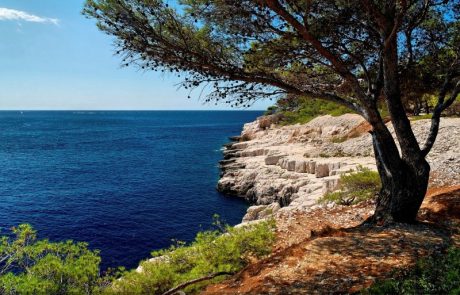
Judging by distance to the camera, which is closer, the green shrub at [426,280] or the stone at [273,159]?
the green shrub at [426,280]

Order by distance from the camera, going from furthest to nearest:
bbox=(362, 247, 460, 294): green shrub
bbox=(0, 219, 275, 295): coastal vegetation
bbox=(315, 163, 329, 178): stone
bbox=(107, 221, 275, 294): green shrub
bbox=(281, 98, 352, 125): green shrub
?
1. bbox=(281, 98, 352, 125): green shrub
2. bbox=(315, 163, 329, 178): stone
3. bbox=(107, 221, 275, 294): green shrub
4. bbox=(0, 219, 275, 295): coastal vegetation
5. bbox=(362, 247, 460, 294): green shrub

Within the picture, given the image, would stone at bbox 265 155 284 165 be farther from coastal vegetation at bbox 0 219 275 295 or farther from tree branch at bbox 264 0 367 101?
tree branch at bbox 264 0 367 101

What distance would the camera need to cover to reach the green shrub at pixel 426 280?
550 centimetres

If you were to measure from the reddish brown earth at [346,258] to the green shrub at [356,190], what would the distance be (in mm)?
3737

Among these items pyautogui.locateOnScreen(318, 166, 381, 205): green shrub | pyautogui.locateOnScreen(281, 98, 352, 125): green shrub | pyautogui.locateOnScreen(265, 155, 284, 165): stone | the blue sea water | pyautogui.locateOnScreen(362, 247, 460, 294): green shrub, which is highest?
pyautogui.locateOnScreen(281, 98, 352, 125): green shrub

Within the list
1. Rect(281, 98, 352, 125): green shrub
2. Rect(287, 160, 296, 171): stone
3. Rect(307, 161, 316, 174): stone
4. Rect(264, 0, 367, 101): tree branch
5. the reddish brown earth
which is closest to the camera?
the reddish brown earth

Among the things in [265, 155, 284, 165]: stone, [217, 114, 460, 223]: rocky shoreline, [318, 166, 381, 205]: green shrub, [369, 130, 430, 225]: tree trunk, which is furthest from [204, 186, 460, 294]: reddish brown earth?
[265, 155, 284, 165]: stone

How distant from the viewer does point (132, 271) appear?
10.0 m

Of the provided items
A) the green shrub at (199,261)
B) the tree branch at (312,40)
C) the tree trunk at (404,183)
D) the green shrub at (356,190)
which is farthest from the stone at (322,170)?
the tree branch at (312,40)

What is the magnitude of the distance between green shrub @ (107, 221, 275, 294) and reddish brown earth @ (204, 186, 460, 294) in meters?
0.71

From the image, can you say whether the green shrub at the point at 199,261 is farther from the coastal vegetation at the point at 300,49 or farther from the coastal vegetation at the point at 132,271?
the coastal vegetation at the point at 300,49

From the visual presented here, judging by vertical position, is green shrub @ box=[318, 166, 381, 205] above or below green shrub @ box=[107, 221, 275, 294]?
above

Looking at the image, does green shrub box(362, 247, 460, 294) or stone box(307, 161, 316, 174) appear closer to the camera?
green shrub box(362, 247, 460, 294)

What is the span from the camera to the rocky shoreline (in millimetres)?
20500
